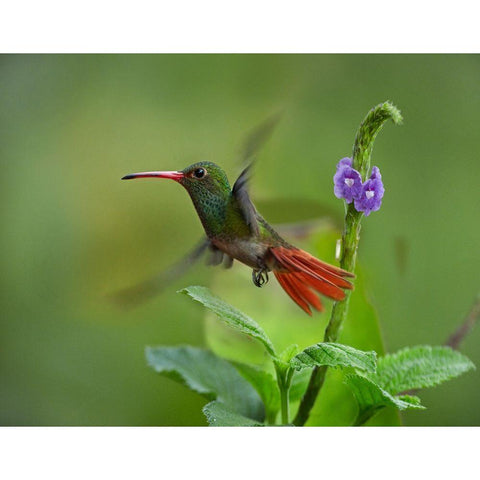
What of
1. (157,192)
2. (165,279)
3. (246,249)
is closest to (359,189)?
(246,249)

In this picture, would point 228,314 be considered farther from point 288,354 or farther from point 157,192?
point 157,192

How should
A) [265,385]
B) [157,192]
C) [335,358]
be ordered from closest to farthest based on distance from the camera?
[335,358] < [265,385] < [157,192]

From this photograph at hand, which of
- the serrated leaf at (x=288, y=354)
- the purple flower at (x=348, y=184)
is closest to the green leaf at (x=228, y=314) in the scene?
the serrated leaf at (x=288, y=354)

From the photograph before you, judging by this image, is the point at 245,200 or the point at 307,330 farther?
the point at 307,330

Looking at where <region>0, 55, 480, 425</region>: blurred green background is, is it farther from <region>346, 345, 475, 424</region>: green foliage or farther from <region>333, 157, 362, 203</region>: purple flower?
<region>333, 157, 362, 203</region>: purple flower

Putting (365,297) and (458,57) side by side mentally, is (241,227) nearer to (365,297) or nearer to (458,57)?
(365,297)

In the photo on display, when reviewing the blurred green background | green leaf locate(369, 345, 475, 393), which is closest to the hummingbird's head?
green leaf locate(369, 345, 475, 393)

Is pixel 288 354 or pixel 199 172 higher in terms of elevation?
pixel 199 172

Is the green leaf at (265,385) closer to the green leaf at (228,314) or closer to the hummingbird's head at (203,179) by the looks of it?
the green leaf at (228,314)
